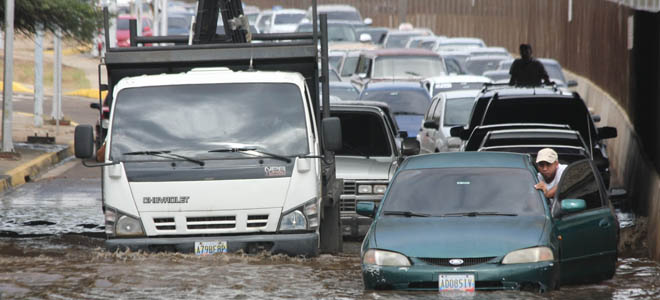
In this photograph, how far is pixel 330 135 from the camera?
41.1 feet

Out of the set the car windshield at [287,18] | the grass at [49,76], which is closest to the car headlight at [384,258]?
the grass at [49,76]

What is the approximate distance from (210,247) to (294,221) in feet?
2.67

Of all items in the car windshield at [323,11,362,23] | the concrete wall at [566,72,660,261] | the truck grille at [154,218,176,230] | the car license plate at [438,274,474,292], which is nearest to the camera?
the car license plate at [438,274,474,292]

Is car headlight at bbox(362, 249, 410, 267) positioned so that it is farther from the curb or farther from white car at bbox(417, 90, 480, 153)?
the curb

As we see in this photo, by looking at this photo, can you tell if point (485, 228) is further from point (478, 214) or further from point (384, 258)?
point (384, 258)

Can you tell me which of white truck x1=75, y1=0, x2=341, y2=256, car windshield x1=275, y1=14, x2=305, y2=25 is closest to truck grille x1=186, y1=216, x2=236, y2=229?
white truck x1=75, y1=0, x2=341, y2=256

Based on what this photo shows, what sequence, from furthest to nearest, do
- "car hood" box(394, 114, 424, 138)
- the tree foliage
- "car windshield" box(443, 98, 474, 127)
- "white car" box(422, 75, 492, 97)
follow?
1. "white car" box(422, 75, 492, 97)
2. "car hood" box(394, 114, 424, 138)
3. the tree foliage
4. "car windshield" box(443, 98, 474, 127)

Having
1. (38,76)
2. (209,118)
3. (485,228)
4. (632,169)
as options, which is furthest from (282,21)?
(485,228)

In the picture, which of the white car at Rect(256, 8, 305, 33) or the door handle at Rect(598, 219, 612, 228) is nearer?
the door handle at Rect(598, 219, 612, 228)

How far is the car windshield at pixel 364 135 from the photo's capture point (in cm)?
1731

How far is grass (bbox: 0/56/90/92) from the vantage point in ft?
161

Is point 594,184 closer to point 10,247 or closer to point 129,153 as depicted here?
point 129,153

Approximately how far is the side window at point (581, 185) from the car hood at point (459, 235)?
1.17 metres

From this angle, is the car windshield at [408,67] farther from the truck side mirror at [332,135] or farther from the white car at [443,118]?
the truck side mirror at [332,135]
